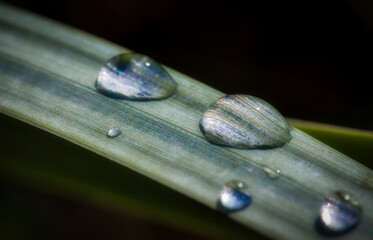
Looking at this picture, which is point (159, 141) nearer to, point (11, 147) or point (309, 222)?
point (309, 222)

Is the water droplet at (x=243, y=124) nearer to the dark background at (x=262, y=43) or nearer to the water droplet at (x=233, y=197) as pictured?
the water droplet at (x=233, y=197)

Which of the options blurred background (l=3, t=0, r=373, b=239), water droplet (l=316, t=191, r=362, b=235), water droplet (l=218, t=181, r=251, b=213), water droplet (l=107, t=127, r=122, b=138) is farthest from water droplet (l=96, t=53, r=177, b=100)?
blurred background (l=3, t=0, r=373, b=239)

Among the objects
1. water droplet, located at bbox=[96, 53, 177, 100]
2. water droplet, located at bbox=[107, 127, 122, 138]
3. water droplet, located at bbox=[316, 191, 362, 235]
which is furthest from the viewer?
water droplet, located at bbox=[96, 53, 177, 100]

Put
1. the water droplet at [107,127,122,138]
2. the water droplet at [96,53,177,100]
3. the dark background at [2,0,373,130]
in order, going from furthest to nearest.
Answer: the dark background at [2,0,373,130] < the water droplet at [96,53,177,100] < the water droplet at [107,127,122,138]

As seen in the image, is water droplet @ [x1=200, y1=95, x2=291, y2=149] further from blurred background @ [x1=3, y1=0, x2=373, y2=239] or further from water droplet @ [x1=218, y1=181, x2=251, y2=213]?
blurred background @ [x1=3, y1=0, x2=373, y2=239]

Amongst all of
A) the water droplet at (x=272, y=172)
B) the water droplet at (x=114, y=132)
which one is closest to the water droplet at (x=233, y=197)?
the water droplet at (x=272, y=172)

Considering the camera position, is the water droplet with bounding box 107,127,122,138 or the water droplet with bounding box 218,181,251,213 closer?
the water droplet with bounding box 218,181,251,213

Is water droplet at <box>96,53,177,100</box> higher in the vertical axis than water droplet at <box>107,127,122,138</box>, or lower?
higher

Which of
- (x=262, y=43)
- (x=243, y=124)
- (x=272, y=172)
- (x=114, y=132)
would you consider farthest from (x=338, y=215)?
(x=262, y=43)
